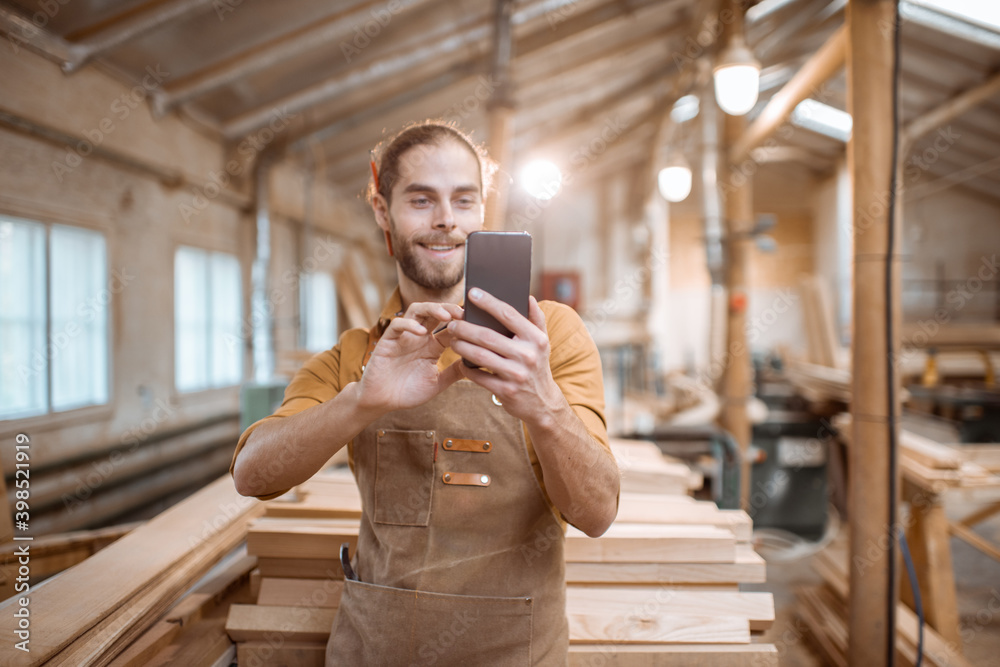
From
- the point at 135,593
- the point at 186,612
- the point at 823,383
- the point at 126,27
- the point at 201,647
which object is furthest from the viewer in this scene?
the point at 823,383

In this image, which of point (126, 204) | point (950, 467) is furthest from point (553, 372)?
point (126, 204)

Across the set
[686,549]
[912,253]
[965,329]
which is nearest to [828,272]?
[912,253]

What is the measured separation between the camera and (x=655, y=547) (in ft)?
6.51

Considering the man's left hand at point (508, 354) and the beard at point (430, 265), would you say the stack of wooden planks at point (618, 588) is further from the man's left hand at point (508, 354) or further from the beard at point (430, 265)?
the man's left hand at point (508, 354)

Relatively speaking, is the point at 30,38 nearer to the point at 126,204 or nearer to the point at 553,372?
the point at 126,204

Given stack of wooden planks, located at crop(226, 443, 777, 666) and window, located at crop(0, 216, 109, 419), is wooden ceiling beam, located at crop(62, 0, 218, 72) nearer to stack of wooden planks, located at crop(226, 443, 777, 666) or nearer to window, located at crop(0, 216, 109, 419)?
window, located at crop(0, 216, 109, 419)

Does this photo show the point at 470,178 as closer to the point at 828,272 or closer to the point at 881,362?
the point at 881,362

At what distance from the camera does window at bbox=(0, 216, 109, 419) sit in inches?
153

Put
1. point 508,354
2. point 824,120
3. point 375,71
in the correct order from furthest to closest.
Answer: point 824,120 → point 375,71 → point 508,354

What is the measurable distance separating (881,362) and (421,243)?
2467mm

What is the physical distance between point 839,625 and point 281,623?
10.6 ft

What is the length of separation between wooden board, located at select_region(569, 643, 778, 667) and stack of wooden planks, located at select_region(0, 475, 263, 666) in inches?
43.4

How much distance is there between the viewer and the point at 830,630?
3.52 m

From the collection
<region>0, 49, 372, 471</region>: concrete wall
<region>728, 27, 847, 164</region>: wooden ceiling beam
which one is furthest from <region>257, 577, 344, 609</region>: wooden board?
<region>728, 27, 847, 164</region>: wooden ceiling beam
